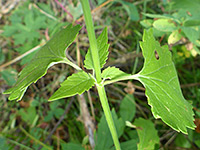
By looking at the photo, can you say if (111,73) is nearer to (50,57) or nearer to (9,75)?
(50,57)

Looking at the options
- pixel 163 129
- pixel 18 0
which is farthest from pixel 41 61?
pixel 18 0

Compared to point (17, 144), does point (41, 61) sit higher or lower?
higher

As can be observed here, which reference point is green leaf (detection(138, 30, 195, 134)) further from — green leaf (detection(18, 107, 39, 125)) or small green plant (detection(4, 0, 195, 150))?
green leaf (detection(18, 107, 39, 125))

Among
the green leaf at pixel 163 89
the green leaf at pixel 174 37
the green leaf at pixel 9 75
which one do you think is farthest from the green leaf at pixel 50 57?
the green leaf at pixel 9 75

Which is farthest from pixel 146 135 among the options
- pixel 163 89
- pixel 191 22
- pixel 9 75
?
pixel 9 75

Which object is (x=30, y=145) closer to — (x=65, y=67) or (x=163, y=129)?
(x=65, y=67)
